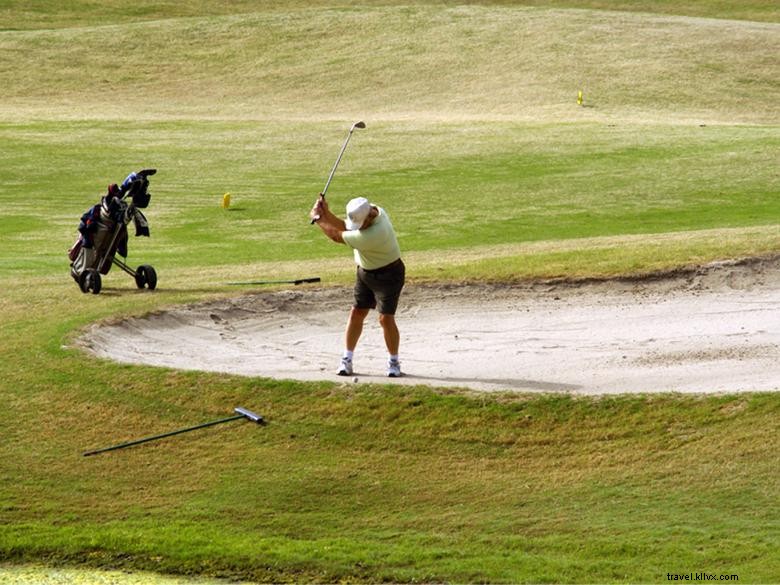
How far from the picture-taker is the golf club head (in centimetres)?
1316

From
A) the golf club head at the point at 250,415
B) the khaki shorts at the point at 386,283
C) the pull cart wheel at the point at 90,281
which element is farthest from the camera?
the pull cart wheel at the point at 90,281

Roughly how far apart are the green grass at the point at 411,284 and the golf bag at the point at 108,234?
40 centimetres

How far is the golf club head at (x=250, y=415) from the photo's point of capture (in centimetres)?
1316

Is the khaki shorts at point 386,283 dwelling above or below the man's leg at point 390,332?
above

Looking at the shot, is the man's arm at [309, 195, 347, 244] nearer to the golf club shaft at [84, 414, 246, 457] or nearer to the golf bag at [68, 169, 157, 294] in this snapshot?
the golf club shaft at [84, 414, 246, 457]

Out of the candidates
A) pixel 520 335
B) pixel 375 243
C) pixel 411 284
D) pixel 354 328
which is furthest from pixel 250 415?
pixel 411 284

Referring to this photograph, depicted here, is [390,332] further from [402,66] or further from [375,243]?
[402,66]

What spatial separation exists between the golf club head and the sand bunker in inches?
47.6

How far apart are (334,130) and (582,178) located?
48.4 feet

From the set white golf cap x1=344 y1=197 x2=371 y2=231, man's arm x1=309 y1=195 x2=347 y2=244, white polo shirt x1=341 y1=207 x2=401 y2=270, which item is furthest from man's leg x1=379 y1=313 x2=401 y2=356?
white golf cap x1=344 y1=197 x2=371 y2=231

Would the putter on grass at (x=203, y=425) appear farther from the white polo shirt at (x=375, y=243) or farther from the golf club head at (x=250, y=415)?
the white polo shirt at (x=375, y=243)

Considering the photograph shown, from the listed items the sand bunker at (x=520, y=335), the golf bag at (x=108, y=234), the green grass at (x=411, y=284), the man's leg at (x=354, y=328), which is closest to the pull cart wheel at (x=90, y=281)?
the golf bag at (x=108, y=234)

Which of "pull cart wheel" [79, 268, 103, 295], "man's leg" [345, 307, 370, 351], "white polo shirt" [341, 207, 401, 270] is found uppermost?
"white polo shirt" [341, 207, 401, 270]

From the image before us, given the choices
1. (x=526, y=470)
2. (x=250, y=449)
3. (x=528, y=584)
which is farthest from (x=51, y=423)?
(x=528, y=584)
